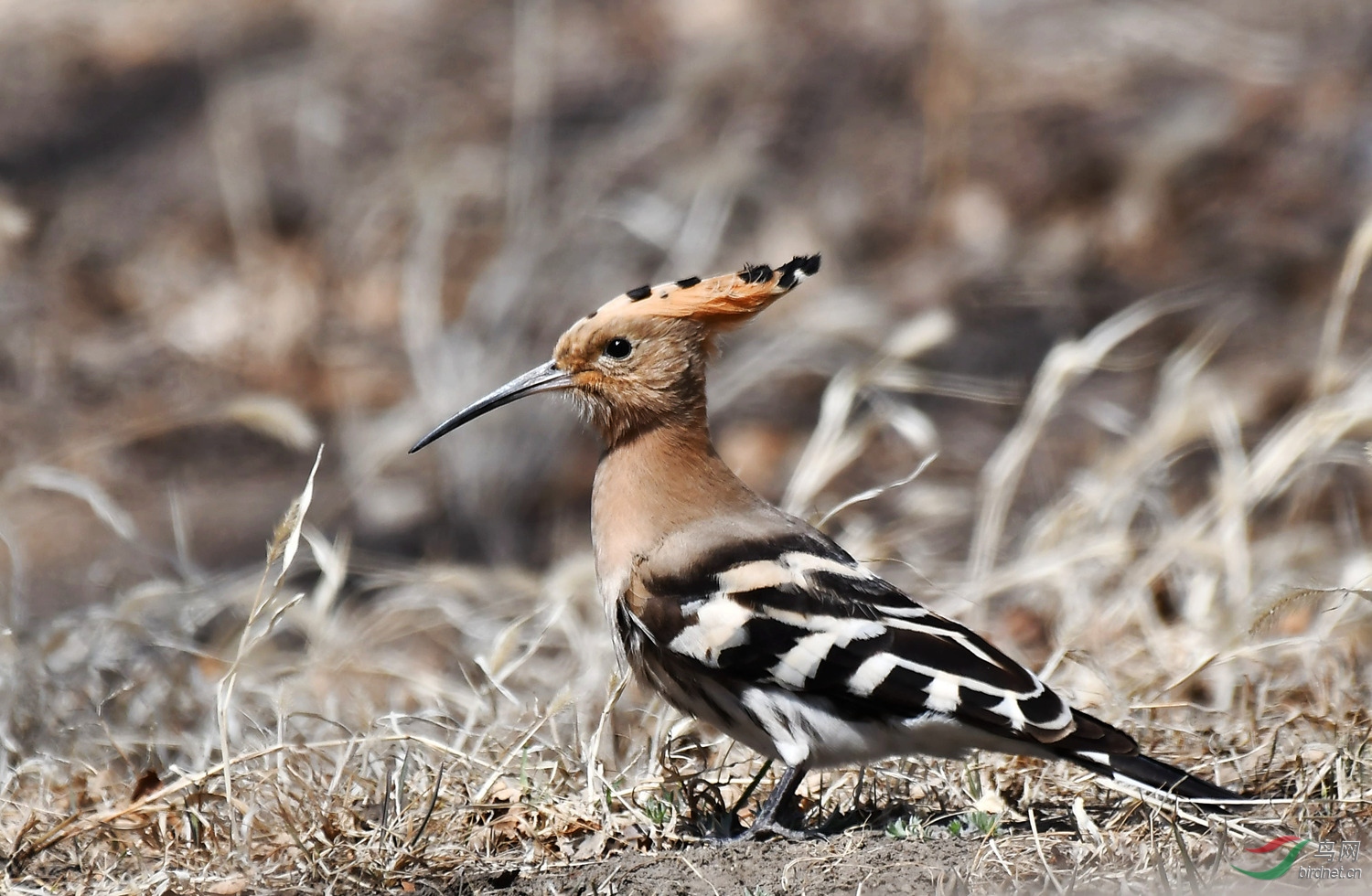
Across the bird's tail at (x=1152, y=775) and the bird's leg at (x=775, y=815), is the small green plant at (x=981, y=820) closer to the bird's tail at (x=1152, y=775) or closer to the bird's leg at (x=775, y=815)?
the bird's tail at (x=1152, y=775)

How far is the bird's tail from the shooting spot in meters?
2.25

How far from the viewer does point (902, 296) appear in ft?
18.5

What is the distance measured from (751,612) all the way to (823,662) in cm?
15

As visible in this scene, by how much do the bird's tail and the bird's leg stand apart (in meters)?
0.44

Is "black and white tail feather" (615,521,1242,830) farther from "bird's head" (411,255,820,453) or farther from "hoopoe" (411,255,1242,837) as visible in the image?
"bird's head" (411,255,820,453)

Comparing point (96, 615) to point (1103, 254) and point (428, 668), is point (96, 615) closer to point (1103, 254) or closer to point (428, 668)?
point (428, 668)

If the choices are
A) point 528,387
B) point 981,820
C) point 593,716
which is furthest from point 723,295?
point 981,820

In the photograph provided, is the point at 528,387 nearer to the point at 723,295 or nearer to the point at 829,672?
the point at 723,295

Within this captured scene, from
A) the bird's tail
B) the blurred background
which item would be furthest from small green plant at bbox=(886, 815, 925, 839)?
the blurred background

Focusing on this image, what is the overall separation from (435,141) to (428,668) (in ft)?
9.39

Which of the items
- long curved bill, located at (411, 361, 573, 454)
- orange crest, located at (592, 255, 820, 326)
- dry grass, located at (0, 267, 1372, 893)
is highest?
orange crest, located at (592, 255, 820, 326)

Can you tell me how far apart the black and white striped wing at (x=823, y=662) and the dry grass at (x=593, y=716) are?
0.48 ft

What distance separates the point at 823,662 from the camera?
236 cm

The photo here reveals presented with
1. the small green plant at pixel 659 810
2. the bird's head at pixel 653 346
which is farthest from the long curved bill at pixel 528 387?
the small green plant at pixel 659 810
